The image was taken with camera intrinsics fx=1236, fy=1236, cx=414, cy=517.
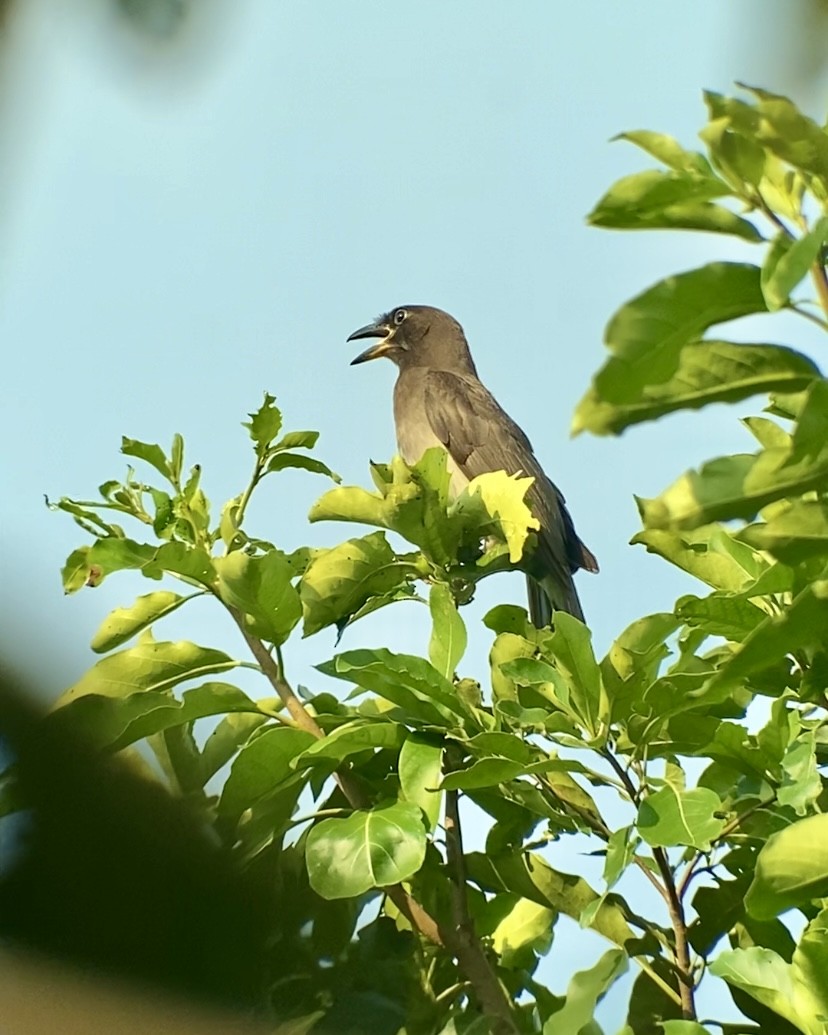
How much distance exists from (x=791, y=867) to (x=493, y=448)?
17.7ft

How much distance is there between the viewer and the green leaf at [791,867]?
107 centimetres

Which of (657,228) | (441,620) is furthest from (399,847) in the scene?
(657,228)

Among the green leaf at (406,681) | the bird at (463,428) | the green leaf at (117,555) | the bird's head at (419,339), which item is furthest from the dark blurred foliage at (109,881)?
the bird's head at (419,339)

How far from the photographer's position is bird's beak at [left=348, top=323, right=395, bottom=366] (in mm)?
7637

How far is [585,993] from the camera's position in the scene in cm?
129

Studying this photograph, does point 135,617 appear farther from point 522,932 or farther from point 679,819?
Result: point 679,819

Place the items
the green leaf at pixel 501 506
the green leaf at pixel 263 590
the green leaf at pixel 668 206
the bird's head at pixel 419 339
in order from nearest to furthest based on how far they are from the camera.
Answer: the green leaf at pixel 668 206, the green leaf at pixel 263 590, the green leaf at pixel 501 506, the bird's head at pixel 419 339

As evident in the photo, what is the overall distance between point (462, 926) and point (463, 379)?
585 centimetres

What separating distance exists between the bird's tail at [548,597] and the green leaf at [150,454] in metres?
3.77

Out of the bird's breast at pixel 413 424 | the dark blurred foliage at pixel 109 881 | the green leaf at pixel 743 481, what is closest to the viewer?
the green leaf at pixel 743 481

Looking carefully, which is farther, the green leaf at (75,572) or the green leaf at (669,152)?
the green leaf at (75,572)

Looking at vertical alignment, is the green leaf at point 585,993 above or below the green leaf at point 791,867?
below

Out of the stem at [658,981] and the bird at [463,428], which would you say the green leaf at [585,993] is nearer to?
the stem at [658,981]

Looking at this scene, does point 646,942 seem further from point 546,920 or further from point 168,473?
point 168,473
